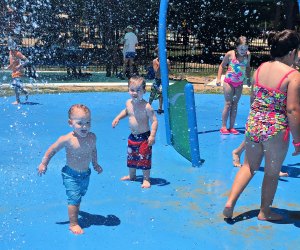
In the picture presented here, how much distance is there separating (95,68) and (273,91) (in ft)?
47.1

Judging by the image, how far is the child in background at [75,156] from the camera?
3.99 meters

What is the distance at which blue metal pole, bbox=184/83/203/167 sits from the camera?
229 inches

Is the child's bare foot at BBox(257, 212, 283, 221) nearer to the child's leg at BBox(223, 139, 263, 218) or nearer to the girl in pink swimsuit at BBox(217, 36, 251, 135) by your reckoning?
the child's leg at BBox(223, 139, 263, 218)

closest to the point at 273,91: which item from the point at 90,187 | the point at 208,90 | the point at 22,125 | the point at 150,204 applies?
the point at 150,204

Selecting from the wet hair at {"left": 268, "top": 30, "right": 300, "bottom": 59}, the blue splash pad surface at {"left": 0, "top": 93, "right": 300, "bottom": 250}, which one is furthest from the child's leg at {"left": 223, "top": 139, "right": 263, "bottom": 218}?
the wet hair at {"left": 268, "top": 30, "right": 300, "bottom": 59}

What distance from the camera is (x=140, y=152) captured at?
5270 mm

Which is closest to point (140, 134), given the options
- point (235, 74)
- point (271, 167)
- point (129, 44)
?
point (271, 167)

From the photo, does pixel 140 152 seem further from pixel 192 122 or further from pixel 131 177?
pixel 192 122

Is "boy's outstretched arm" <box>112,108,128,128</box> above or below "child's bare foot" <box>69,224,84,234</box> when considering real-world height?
above

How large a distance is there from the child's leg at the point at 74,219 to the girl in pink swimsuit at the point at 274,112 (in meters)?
1.26

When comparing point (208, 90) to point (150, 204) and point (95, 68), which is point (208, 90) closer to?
point (95, 68)

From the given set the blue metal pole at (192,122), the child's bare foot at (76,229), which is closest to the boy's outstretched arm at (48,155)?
the child's bare foot at (76,229)

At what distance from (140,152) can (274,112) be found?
5.43 ft

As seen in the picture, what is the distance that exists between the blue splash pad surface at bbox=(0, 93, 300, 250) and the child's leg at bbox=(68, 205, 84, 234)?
60 millimetres
